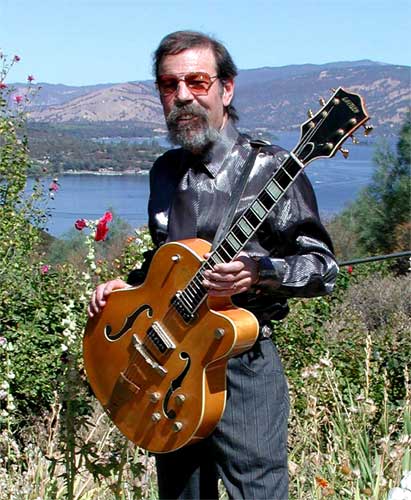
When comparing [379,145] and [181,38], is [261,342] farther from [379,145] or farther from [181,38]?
[379,145]

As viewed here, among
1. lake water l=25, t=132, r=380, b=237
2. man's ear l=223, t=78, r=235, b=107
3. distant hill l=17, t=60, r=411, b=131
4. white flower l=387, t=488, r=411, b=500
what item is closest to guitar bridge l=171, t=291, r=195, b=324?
man's ear l=223, t=78, r=235, b=107

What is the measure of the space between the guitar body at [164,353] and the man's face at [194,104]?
304mm

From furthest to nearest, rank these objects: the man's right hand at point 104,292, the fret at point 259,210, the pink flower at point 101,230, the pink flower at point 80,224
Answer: the pink flower at point 80,224 < the pink flower at point 101,230 < the man's right hand at point 104,292 < the fret at point 259,210

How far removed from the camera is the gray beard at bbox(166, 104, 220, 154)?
2.52 meters

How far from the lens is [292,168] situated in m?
2.25

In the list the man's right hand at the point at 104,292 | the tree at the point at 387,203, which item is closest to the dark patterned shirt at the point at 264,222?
the man's right hand at the point at 104,292

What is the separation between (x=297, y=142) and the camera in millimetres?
2289

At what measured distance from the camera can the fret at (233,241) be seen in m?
2.32

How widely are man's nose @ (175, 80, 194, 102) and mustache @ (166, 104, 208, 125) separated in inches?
0.8

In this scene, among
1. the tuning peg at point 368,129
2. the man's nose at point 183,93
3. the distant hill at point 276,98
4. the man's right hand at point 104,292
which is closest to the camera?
the tuning peg at point 368,129

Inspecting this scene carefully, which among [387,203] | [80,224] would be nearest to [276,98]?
[387,203]

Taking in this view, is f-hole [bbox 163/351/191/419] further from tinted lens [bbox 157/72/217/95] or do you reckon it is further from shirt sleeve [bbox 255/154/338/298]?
tinted lens [bbox 157/72/217/95]

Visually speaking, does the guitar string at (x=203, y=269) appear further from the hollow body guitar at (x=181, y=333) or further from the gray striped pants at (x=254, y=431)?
the gray striped pants at (x=254, y=431)

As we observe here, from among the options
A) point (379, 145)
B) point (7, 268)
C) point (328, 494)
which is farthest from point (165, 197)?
point (379, 145)
